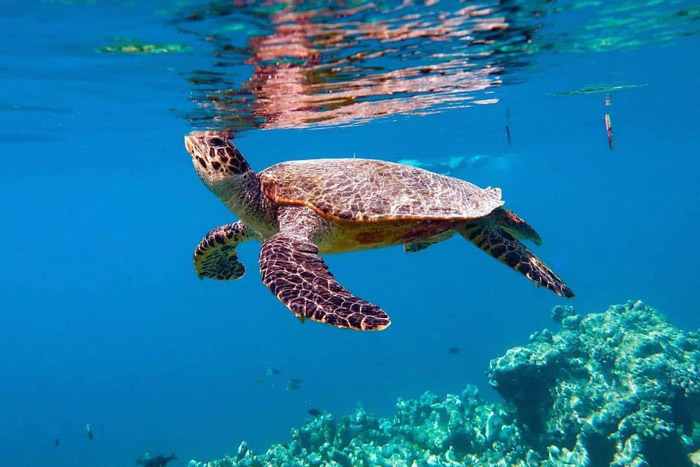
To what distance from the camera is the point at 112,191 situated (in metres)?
40.7

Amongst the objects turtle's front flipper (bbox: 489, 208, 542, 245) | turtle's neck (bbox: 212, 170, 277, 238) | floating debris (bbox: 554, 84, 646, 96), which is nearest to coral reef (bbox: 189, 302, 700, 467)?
turtle's front flipper (bbox: 489, 208, 542, 245)

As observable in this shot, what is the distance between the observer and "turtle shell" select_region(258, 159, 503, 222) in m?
4.99

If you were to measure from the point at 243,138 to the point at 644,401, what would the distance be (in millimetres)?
17924

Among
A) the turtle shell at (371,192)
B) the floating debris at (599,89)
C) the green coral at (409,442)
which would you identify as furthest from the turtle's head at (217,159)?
the floating debris at (599,89)

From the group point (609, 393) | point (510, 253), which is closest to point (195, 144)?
point (510, 253)

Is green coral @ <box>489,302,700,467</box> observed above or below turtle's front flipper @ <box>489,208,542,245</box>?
below

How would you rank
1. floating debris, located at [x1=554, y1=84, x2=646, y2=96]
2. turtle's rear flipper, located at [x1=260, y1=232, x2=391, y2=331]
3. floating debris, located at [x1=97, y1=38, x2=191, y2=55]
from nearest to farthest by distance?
1. turtle's rear flipper, located at [x1=260, y1=232, x2=391, y2=331]
2. floating debris, located at [x1=97, y1=38, x2=191, y2=55]
3. floating debris, located at [x1=554, y1=84, x2=646, y2=96]

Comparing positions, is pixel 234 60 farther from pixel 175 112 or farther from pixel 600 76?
pixel 600 76

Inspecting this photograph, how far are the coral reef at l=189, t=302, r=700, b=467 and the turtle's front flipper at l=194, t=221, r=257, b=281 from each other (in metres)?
4.91

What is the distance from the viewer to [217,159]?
520cm

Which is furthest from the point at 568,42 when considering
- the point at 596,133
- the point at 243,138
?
the point at 596,133

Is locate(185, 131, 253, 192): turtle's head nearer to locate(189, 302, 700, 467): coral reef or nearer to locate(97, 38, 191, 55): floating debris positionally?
locate(97, 38, 191, 55): floating debris

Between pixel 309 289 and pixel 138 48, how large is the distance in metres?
8.13

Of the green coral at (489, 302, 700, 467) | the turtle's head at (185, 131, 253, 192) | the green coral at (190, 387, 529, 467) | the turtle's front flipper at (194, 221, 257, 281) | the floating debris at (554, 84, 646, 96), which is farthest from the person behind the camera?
the floating debris at (554, 84, 646, 96)
